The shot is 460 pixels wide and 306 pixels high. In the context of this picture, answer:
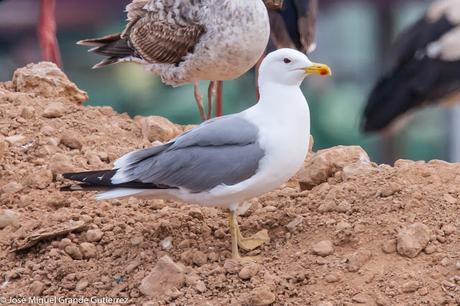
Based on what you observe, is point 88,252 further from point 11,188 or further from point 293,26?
point 293,26

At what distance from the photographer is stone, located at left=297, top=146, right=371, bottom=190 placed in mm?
5676

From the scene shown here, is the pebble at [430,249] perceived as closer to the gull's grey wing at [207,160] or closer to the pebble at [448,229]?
the pebble at [448,229]

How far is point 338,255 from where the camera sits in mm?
4934

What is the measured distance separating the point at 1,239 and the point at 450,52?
5.94 m

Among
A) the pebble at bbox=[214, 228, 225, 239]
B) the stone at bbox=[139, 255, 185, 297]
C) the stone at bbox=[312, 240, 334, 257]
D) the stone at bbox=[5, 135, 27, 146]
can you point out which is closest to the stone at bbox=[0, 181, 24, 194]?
the stone at bbox=[5, 135, 27, 146]

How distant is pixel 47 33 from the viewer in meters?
9.23

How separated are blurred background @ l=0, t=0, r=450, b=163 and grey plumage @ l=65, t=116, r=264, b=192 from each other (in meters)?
5.61

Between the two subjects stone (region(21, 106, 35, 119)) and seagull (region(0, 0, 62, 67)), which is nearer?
stone (region(21, 106, 35, 119))

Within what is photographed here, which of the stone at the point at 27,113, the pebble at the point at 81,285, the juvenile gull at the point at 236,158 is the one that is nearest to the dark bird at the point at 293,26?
the stone at the point at 27,113

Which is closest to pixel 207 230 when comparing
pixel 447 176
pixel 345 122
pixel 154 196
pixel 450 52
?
pixel 154 196

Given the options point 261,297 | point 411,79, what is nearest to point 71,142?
point 261,297

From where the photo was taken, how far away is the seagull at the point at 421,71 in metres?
10.4

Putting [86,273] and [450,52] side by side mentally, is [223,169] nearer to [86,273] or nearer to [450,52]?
[86,273]

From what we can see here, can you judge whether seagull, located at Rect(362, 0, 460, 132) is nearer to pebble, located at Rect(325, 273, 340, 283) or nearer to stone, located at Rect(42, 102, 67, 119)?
stone, located at Rect(42, 102, 67, 119)
